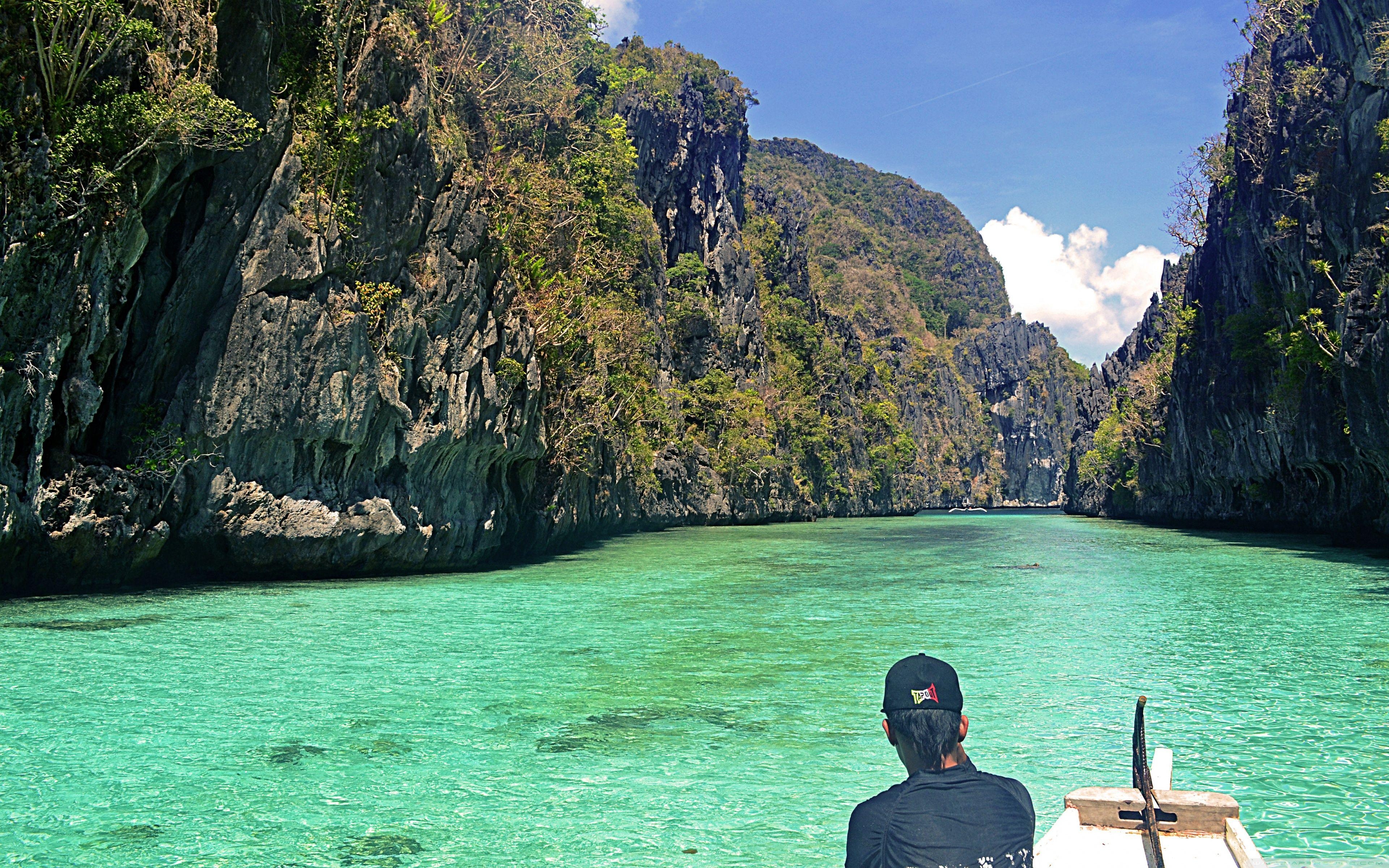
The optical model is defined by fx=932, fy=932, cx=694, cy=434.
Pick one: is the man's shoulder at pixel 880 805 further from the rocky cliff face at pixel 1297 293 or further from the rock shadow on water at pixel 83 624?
the rocky cliff face at pixel 1297 293

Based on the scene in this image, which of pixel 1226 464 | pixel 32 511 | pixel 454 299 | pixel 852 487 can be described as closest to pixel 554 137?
pixel 454 299

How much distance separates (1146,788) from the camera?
182 inches

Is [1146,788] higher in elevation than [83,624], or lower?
higher

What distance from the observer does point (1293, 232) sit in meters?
33.6

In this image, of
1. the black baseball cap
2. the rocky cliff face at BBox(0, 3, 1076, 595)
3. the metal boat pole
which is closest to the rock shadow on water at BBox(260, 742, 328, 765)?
the black baseball cap

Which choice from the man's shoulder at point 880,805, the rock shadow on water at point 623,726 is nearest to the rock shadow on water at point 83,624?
the rock shadow on water at point 623,726

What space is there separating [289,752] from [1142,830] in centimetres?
665

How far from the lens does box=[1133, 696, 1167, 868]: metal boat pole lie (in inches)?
172

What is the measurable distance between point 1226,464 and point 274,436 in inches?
1872

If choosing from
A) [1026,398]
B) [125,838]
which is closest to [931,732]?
[125,838]

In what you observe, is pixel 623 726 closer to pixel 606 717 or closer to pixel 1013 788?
pixel 606 717

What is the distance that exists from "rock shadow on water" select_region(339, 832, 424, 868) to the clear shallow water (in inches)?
1.1

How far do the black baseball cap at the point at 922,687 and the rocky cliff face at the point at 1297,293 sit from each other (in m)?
27.3

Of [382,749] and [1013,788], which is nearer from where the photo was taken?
[1013,788]
